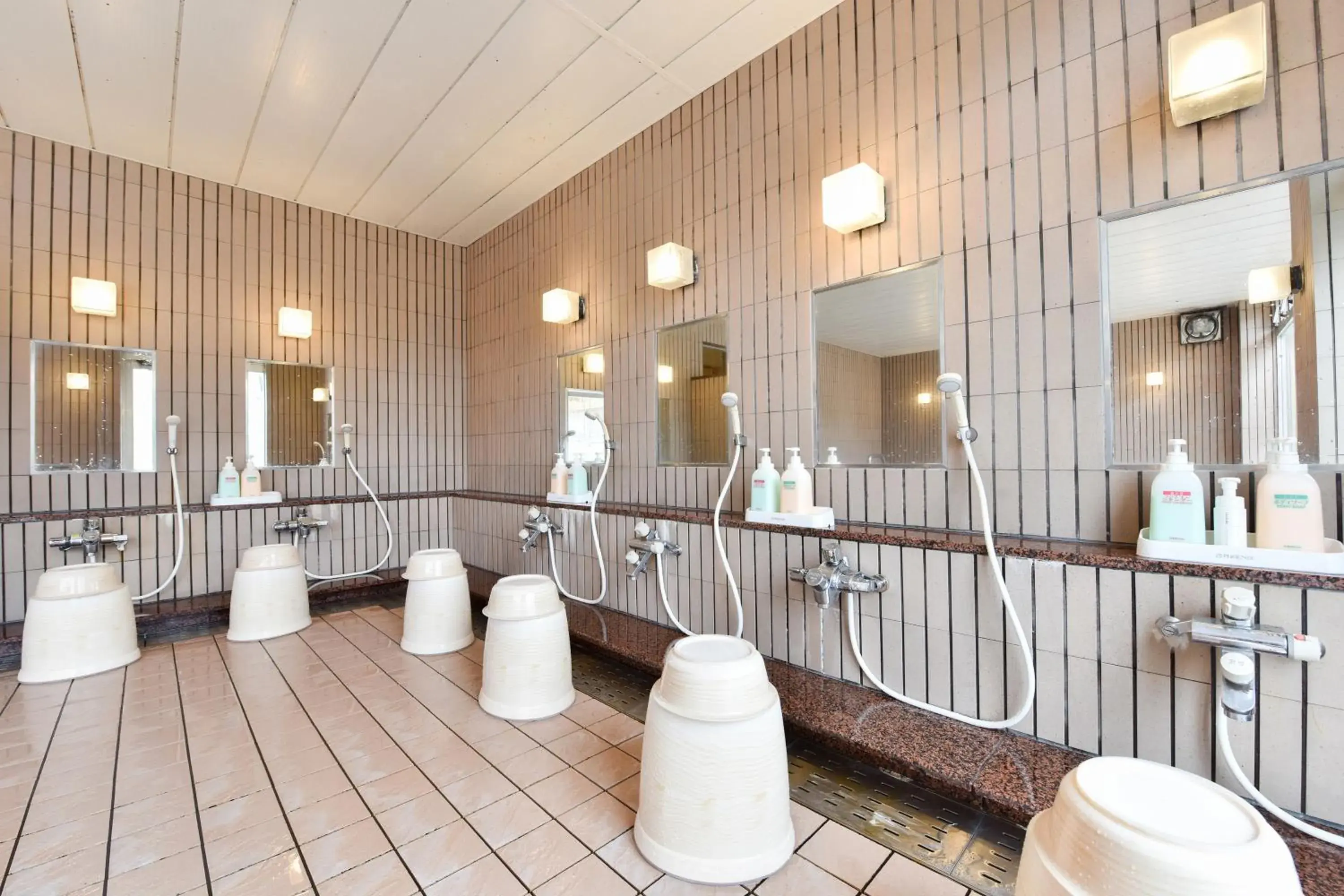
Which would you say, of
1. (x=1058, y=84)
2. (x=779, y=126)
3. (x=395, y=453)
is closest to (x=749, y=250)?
(x=779, y=126)

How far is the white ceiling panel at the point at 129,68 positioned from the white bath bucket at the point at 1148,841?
3.51 metres

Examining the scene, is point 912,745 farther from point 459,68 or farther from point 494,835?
point 459,68

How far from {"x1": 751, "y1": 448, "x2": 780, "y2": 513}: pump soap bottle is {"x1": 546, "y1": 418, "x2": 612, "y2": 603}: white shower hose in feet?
2.64

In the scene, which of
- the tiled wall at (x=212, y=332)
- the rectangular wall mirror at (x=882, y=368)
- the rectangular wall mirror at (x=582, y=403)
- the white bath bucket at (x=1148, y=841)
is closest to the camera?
the white bath bucket at (x=1148, y=841)

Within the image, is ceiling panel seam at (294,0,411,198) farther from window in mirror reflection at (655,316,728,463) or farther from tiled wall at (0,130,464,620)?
window in mirror reflection at (655,316,728,463)

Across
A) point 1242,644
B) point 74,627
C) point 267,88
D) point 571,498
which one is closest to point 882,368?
point 1242,644

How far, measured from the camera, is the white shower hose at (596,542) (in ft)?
8.80

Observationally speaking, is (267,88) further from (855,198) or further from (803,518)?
(803,518)

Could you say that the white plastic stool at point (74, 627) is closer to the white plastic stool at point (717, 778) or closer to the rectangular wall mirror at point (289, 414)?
the rectangular wall mirror at point (289, 414)

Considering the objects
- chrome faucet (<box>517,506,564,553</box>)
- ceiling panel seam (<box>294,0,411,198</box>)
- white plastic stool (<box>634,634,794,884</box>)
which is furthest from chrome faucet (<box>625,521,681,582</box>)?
ceiling panel seam (<box>294,0,411,198</box>)

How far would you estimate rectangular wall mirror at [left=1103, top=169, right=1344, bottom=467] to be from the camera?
1249mm

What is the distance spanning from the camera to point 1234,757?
3.82 ft

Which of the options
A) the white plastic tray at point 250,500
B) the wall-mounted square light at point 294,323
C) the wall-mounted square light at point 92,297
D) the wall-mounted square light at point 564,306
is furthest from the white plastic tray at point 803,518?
the wall-mounted square light at point 92,297

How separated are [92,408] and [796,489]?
3.81m
